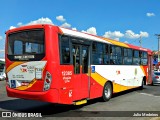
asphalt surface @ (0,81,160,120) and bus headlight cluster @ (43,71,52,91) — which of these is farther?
asphalt surface @ (0,81,160,120)

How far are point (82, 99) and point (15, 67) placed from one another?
2.94m

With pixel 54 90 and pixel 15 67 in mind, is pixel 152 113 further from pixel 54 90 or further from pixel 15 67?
pixel 15 67

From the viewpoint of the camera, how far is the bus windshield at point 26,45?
1002 cm

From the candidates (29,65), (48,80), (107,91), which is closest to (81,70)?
(48,80)

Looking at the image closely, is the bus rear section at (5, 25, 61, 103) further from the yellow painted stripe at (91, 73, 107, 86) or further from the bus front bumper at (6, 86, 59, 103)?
the yellow painted stripe at (91, 73, 107, 86)

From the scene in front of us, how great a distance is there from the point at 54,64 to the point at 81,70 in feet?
6.19

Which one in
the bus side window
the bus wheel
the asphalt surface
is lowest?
the asphalt surface

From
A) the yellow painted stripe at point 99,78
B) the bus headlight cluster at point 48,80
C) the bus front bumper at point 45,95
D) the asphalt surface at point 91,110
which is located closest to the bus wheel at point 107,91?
the yellow painted stripe at point 99,78

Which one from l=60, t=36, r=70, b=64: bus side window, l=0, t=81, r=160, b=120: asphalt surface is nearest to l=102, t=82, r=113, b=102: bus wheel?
l=0, t=81, r=160, b=120: asphalt surface

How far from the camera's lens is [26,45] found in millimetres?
10531

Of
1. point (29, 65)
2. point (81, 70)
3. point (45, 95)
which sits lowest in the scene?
point (45, 95)

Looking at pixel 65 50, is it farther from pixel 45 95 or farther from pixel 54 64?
pixel 45 95

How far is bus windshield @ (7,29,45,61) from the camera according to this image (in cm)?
1002

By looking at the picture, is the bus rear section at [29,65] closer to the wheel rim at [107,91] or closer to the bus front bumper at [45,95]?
the bus front bumper at [45,95]
